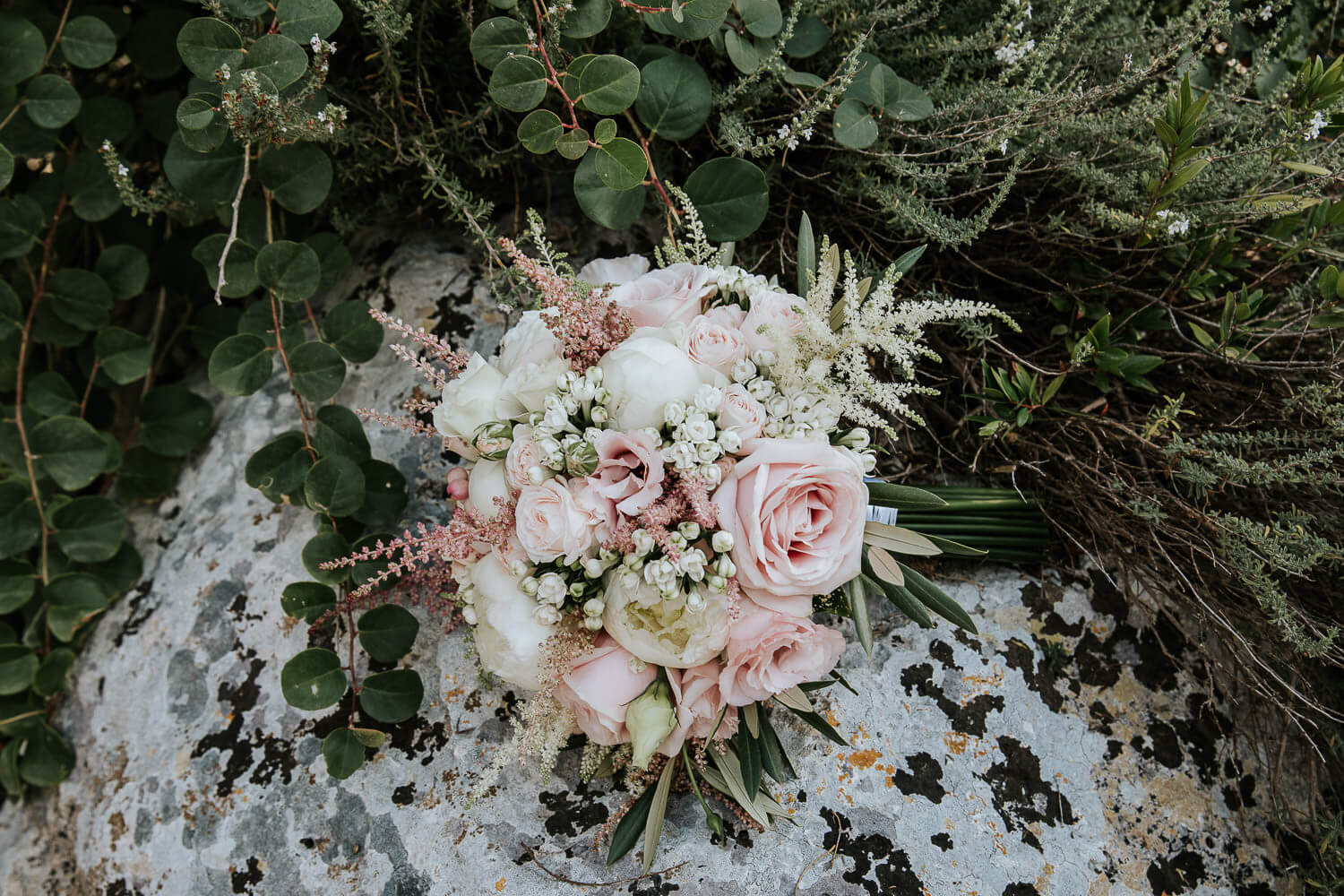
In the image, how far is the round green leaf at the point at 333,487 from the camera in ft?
3.60

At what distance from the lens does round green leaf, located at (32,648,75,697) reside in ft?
4.40

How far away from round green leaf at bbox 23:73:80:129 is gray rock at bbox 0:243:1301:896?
62cm

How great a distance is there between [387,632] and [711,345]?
0.62 meters

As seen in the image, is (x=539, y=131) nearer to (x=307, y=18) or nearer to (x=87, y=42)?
(x=307, y=18)

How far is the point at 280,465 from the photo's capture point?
3.79ft

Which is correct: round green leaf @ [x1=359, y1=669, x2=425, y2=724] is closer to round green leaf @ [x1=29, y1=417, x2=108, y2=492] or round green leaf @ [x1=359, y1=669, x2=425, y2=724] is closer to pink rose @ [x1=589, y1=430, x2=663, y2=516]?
pink rose @ [x1=589, y1=430, x2=663, y2=516]

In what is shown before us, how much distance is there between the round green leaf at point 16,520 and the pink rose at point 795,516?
1.27 meters

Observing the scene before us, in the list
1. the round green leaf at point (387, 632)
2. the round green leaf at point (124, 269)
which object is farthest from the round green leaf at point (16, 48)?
the round green leaf at point (387, 632)

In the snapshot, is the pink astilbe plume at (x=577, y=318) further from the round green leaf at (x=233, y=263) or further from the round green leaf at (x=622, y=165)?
the round green leaf at (x=233, y=263)

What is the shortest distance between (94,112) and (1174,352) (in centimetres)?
180

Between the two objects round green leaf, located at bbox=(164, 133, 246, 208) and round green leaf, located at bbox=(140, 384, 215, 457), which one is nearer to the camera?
round green leaf, located at bbox=(164, 133, 246, 208)

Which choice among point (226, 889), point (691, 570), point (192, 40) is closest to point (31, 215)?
point (192, 40)

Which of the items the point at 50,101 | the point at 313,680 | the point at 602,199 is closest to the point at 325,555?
the point at 313,680

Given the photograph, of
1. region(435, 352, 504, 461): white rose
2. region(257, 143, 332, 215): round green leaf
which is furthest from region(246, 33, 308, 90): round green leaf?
region(435, 352, 504, 461): white rose
